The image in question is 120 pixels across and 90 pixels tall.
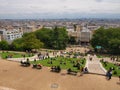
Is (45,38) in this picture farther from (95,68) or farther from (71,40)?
(95,68)

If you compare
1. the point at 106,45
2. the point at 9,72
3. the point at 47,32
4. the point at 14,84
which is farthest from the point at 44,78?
the point at 47,32

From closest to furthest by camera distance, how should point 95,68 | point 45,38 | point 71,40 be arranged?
point 95,68, point 45,38, point 71,40

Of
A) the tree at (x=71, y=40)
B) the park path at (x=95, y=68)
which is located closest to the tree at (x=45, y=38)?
the tree at (x=71, y=40)

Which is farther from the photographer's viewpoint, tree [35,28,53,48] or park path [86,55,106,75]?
tree [35,28,53,48]

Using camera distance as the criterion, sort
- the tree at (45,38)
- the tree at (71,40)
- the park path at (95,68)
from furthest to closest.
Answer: the tree at (71,40), the tree at (45,38), the park path at (95,68)

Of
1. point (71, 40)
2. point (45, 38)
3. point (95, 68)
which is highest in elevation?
point (95, 68)

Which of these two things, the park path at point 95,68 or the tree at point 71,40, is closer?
the park path at point 95,68

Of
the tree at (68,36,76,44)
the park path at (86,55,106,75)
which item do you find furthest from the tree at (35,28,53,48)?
the park path at (86,55,106,75)

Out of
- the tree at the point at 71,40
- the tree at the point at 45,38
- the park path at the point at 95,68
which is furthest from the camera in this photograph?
the tree at the point at 71,40

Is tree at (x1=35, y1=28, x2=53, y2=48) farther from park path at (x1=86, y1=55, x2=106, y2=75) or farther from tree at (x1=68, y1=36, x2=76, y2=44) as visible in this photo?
park path at (x1=86, y1=55, x2=106, y2=75)

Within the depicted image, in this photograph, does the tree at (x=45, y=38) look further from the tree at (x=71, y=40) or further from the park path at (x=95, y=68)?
the park path at (x=95, y=68)

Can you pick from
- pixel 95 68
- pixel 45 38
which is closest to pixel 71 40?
pixel 45 38

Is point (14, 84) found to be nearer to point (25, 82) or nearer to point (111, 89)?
point (25, 82)

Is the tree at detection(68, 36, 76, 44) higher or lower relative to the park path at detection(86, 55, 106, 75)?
lower
